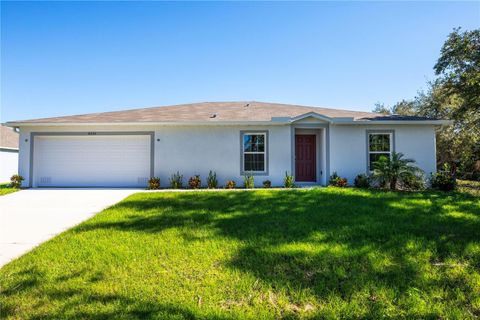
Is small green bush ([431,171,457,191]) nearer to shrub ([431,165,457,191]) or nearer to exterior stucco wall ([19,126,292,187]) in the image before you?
shrub ([431,165,457,191])

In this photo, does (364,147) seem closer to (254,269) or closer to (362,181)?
(362,181)

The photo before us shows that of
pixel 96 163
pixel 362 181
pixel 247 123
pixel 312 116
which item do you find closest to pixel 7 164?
pixel 96 163

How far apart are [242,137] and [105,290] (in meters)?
9.02

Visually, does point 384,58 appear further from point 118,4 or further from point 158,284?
point 158,284

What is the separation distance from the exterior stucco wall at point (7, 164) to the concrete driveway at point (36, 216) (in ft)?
35.9

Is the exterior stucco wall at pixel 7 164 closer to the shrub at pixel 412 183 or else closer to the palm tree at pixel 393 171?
the palm tree at pixel 393 171

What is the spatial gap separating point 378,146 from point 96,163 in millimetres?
13533

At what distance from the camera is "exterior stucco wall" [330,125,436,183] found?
11.0m

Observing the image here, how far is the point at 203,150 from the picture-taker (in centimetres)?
1118

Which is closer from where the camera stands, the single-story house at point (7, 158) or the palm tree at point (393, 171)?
the palm tree at point (393, 171)

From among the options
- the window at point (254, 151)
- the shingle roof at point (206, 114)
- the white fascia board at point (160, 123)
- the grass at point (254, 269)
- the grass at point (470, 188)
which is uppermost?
the shingle roof at point (206, 114)

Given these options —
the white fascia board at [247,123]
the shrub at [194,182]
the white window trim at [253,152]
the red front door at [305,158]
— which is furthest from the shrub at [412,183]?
the shrub at [194,182]

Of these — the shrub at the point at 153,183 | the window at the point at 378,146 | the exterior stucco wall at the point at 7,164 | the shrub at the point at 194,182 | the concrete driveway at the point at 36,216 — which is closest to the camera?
the concrete driveway at the point at 36,216

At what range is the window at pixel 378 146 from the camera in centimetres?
1114
